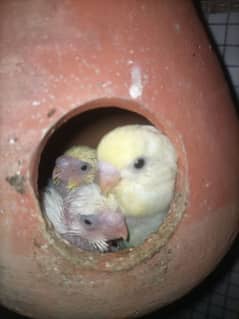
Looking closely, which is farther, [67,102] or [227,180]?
[227,180]

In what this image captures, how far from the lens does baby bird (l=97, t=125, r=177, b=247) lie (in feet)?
3.20

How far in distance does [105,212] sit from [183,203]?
0.25 m

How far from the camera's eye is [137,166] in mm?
995

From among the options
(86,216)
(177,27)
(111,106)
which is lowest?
(86,216)

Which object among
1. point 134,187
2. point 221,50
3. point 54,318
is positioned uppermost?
point 221,50

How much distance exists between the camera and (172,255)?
0.82 meters

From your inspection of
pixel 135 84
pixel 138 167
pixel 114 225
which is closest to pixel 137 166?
pixel 138 167

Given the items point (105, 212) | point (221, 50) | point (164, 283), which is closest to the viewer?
point (164, 283)

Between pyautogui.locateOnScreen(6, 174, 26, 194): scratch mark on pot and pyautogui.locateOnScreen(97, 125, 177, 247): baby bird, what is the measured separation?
0.92 feet

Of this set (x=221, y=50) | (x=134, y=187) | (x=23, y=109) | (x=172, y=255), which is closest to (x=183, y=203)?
(x=172, y=255)

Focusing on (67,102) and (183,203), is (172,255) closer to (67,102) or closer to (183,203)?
(183,203)

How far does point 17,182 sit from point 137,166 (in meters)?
0.35

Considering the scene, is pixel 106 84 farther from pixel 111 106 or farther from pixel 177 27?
pixel 177 27

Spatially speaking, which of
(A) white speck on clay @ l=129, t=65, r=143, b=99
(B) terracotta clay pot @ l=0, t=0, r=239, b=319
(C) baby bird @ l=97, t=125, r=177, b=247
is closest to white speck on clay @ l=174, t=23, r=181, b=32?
(B) terracotta clay pot @ l=0, t=0, r=239, b=319
